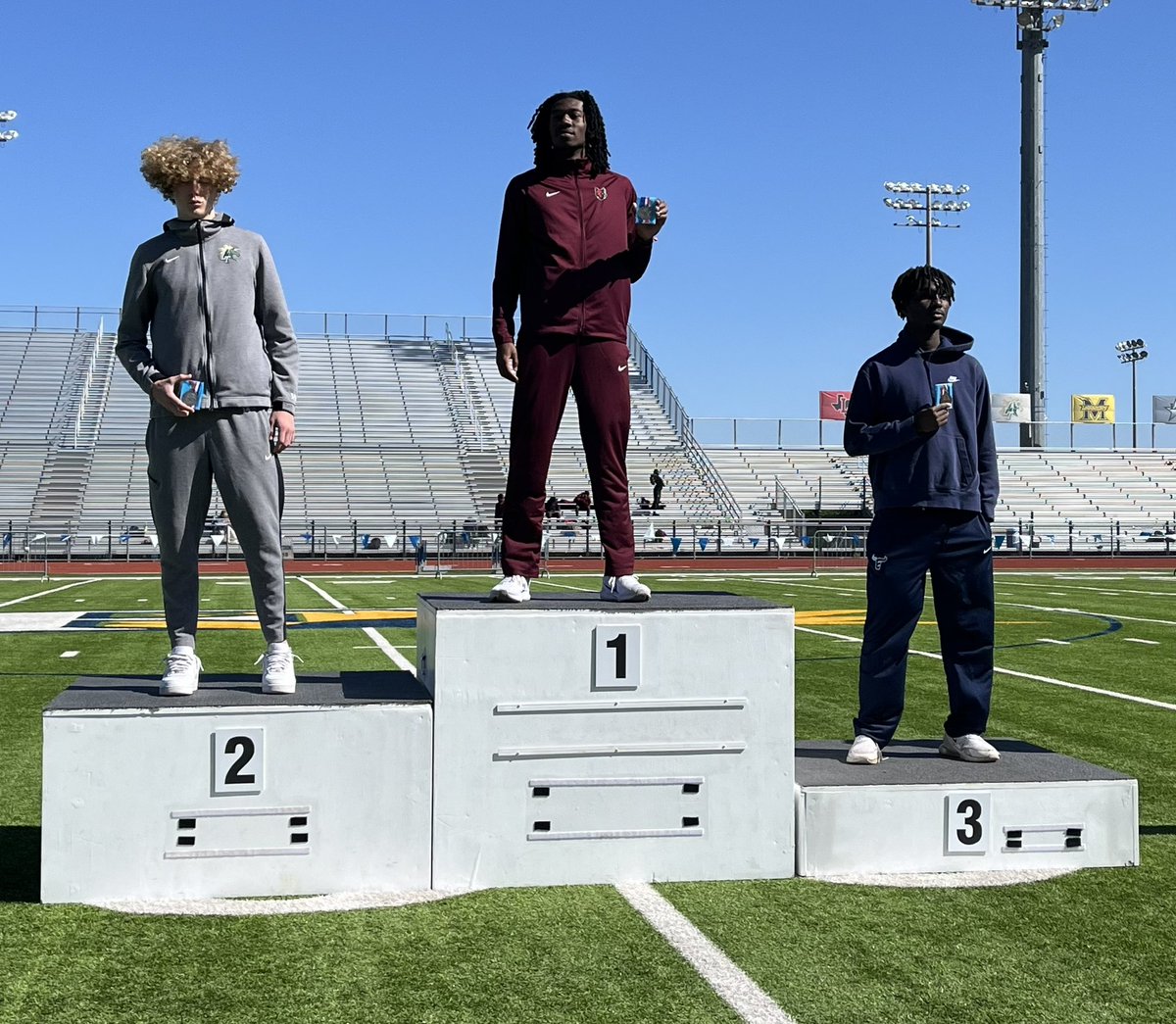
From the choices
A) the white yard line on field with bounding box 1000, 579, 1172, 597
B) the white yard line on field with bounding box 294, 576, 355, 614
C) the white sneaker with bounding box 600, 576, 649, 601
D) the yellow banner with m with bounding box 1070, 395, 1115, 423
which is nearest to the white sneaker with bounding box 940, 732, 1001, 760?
the white sneaker with bounding box 600, 576, 649, 601

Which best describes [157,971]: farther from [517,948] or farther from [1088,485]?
[1088,485]

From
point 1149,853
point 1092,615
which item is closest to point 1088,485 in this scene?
point 1092,615

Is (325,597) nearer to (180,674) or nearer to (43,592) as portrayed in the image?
(43,592)

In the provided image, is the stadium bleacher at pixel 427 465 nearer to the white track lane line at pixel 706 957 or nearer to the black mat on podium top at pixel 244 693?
the black mat on podium top at pixel 244 693

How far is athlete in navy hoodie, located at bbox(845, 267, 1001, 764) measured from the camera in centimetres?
466

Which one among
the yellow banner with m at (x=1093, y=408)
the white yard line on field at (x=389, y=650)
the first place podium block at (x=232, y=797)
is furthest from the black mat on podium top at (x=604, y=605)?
the yellow banner with m at (x=1093, y=408)

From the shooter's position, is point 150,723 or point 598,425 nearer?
point 150,723

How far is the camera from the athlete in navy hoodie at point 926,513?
4.66m

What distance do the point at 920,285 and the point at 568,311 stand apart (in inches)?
45.9

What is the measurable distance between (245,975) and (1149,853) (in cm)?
277

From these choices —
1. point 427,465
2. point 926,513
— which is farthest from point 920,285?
point 427,465

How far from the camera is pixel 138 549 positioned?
33000 mm

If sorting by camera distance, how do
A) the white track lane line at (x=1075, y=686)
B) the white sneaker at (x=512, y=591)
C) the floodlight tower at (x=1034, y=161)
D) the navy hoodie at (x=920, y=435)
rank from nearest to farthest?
the white sneaker at (x=512, y=591), the navy hoodie at (x=920, y=435), the white track lane line at (x=1075, y=686), the floodlight tower at (x=1034, y=161)

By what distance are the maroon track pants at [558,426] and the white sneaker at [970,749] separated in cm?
121
